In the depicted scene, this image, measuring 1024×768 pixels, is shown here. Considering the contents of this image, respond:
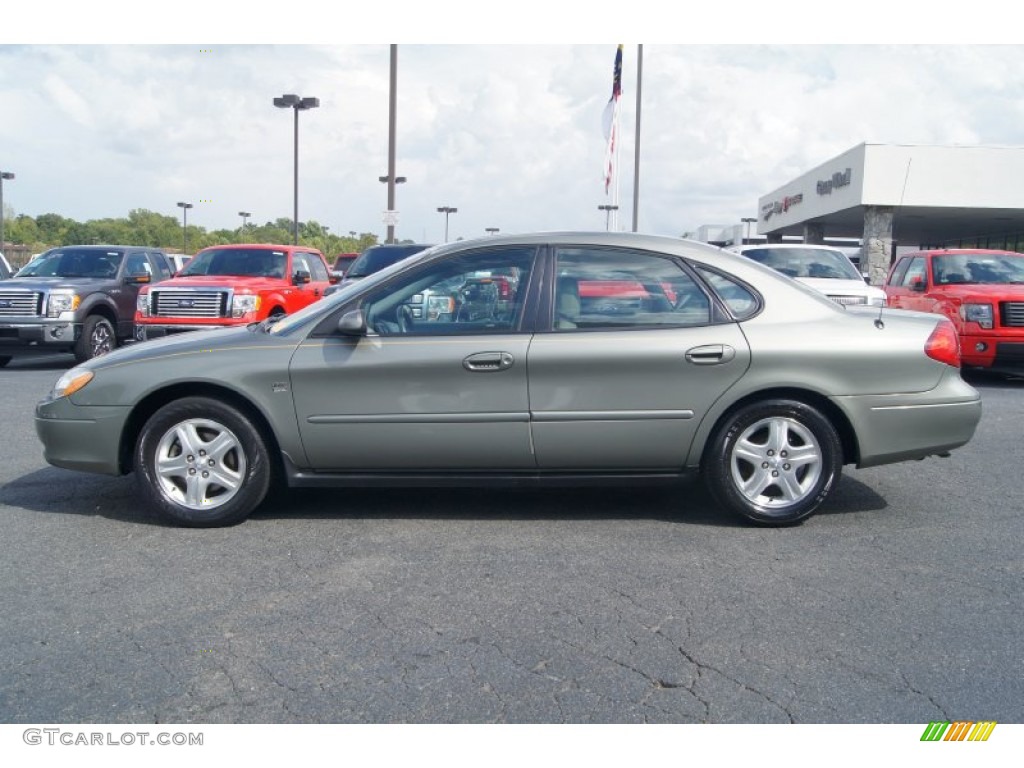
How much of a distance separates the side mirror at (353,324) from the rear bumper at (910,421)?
2.56 m

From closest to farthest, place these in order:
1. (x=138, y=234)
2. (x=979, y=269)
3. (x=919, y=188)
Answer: (x=979, y=269), (x=919, y=188), (x=138, y=234)

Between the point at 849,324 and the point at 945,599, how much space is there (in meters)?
1.70

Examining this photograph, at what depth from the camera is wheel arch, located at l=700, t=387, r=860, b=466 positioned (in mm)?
5371

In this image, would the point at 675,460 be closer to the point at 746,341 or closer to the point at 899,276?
the point at 746,341

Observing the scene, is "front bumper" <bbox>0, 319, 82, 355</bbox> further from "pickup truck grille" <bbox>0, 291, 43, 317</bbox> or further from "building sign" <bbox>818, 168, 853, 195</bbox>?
"building sign" <bbox>818, 168, 853, 195</bbox>

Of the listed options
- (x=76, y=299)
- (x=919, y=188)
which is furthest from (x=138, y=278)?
(x=919, y=188)

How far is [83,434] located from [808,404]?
3971 millimetres

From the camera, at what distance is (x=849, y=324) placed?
5473 mm

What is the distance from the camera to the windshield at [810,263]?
1401 cm

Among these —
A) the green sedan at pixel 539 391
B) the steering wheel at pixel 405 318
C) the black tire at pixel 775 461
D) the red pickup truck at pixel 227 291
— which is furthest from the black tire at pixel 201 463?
the red pickup truck at pixel 227 291

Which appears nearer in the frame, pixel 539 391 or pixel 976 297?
pixel 539 391

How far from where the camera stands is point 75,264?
14898 mm

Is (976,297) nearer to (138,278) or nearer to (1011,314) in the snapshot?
(1011,314)

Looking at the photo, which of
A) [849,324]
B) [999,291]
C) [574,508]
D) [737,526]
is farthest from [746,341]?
[999,291]
